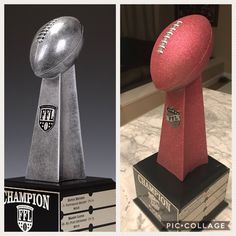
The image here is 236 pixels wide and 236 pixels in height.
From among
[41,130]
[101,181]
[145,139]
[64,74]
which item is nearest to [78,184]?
[101,181]

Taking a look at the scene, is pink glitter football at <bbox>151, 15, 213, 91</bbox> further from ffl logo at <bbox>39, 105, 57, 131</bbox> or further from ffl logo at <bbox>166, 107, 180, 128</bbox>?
ffl logo at <bbox>39, 105, 57, 131</bbox>

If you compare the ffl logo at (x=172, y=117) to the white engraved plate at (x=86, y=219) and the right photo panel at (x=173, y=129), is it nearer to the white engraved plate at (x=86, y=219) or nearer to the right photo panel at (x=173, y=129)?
the right photo panel at (x=173, y=129)

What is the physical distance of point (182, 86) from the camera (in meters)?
0.80

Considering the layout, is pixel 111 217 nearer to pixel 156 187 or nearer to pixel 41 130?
pixel 156 187

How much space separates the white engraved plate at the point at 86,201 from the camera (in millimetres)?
879

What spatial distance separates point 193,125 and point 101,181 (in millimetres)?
293

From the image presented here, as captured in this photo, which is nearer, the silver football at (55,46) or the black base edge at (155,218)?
the silver football at (55,46)

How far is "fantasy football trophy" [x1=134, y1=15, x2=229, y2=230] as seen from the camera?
0.76 m

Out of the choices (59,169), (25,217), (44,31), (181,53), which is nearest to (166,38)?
(181,53)

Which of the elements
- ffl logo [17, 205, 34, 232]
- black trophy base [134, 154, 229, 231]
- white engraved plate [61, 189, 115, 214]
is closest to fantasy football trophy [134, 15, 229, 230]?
black trophy base [134, 154, 229, 231]

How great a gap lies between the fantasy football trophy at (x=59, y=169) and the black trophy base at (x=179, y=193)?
4.1 inches

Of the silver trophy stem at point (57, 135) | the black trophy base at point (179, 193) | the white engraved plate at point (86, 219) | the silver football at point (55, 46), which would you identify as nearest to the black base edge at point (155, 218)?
the black trophy base at point (179, 193)

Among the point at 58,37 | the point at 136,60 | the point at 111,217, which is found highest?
the point at 58,37

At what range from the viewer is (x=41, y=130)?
929 mm
